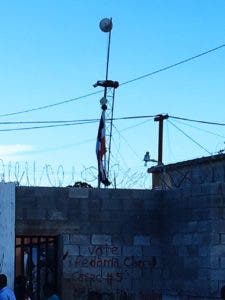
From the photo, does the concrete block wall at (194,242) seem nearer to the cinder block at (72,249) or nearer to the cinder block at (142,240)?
the cinder block at (142,240)

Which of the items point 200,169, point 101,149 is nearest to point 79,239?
point 101,149

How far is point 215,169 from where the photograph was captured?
21.8 metres

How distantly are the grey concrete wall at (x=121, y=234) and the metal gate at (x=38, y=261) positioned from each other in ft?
1.47

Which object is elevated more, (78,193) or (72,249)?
(78,193)

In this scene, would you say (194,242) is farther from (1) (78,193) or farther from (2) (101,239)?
(1) (78,193)

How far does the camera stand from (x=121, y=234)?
15.1 m

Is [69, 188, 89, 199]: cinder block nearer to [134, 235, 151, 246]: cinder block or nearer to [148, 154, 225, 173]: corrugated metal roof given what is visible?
[134, 235, 151, 246]: cinder block

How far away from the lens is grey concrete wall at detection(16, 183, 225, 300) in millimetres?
14398

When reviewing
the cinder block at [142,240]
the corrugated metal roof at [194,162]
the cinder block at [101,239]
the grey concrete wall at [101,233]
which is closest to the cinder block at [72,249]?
the grey concrete wall at [101,233]

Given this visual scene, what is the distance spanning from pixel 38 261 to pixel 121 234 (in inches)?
67.4

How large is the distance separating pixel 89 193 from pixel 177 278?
2307 mm

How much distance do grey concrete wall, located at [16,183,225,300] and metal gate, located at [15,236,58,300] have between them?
0.45 metres

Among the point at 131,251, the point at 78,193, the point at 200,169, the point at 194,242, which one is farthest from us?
the point at 200,169

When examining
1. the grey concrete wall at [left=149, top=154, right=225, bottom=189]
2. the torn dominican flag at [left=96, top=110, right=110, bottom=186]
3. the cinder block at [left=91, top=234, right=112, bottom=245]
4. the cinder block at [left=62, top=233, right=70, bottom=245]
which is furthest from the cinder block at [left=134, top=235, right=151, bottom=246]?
the grey concrete wall at [left=149, top=154, right=225, bottom=189]
